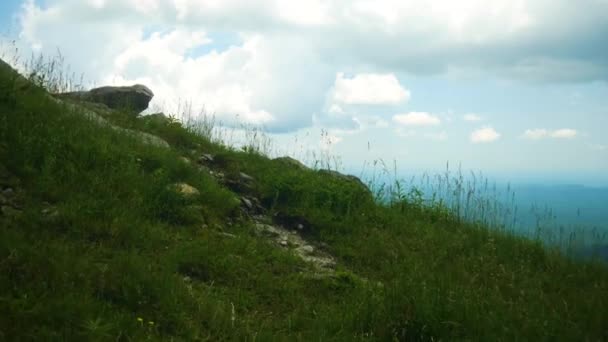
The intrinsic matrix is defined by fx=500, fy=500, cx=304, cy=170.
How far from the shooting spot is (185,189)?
7.32 metres

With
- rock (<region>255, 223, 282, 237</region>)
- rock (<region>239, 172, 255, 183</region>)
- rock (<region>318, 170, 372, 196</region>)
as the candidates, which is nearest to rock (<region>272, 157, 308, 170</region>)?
rock (<region>318, 170, 372, 196</region>)

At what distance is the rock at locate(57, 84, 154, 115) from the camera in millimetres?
12141

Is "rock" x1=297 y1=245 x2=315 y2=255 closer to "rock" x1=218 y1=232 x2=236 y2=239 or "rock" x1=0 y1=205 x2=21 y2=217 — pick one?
"rock" x1=218 y1=232 x2=236 y2=239

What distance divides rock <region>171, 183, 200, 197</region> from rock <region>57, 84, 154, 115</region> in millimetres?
5331

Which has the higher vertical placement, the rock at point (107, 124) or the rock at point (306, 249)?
the rock at point (107, 124)

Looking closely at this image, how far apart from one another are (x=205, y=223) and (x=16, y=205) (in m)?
2.31

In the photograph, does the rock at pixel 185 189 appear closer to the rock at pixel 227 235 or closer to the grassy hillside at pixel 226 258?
the grassy hillside at pixel 226 258

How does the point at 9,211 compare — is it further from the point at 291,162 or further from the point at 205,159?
the point at 291,162

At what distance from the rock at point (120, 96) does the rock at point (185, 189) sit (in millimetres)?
5331

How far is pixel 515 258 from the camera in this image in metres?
7.41

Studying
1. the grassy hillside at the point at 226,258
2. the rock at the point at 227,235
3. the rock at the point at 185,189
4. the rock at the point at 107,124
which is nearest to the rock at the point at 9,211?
the grassy hillside at the point at 226,258

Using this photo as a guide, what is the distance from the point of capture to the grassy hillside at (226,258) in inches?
171

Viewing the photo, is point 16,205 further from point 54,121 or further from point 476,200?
point 476,200

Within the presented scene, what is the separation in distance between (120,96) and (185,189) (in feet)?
20.3
